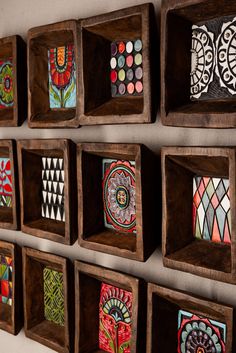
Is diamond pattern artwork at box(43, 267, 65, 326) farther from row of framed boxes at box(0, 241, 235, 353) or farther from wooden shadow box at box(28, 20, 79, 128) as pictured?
wooden shadow box at box(28, 20, 79, 128)

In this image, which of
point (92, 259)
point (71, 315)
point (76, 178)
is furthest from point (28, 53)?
point (71, 315)

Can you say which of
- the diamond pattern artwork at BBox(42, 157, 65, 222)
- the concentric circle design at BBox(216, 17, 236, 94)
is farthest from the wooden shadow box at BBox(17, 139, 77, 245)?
the concentric circle design at BBox(216, 17, 236, 94)

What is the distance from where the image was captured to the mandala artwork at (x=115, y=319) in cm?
137

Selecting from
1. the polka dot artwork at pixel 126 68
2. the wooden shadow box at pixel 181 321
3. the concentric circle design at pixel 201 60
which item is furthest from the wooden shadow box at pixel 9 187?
the concentric circle design at pixel 201 60

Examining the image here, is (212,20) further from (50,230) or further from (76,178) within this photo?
(50,230)

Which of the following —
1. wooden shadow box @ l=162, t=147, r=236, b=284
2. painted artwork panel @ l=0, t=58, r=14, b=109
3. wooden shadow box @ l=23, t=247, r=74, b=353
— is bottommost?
wooden shadow box @ l=23, t=247, r=74, b=353

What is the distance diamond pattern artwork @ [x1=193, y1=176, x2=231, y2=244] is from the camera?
3.81 feet

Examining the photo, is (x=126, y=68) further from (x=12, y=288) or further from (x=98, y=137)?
(x=12, y=288)

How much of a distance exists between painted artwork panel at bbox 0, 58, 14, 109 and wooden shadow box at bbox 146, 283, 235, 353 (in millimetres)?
861

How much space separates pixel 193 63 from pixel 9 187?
0.85 m

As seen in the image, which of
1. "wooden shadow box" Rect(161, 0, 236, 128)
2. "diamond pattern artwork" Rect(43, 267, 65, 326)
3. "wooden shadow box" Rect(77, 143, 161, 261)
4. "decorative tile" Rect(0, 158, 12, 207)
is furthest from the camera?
"decorative tile" Rect(0, 158, 12, 207)

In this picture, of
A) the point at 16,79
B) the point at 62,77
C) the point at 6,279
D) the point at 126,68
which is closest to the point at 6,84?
the point at 16,79

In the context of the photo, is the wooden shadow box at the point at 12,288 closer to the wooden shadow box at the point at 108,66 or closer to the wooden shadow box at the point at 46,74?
the wooden shadow box at the point at 46,74

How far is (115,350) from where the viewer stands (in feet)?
4.63
